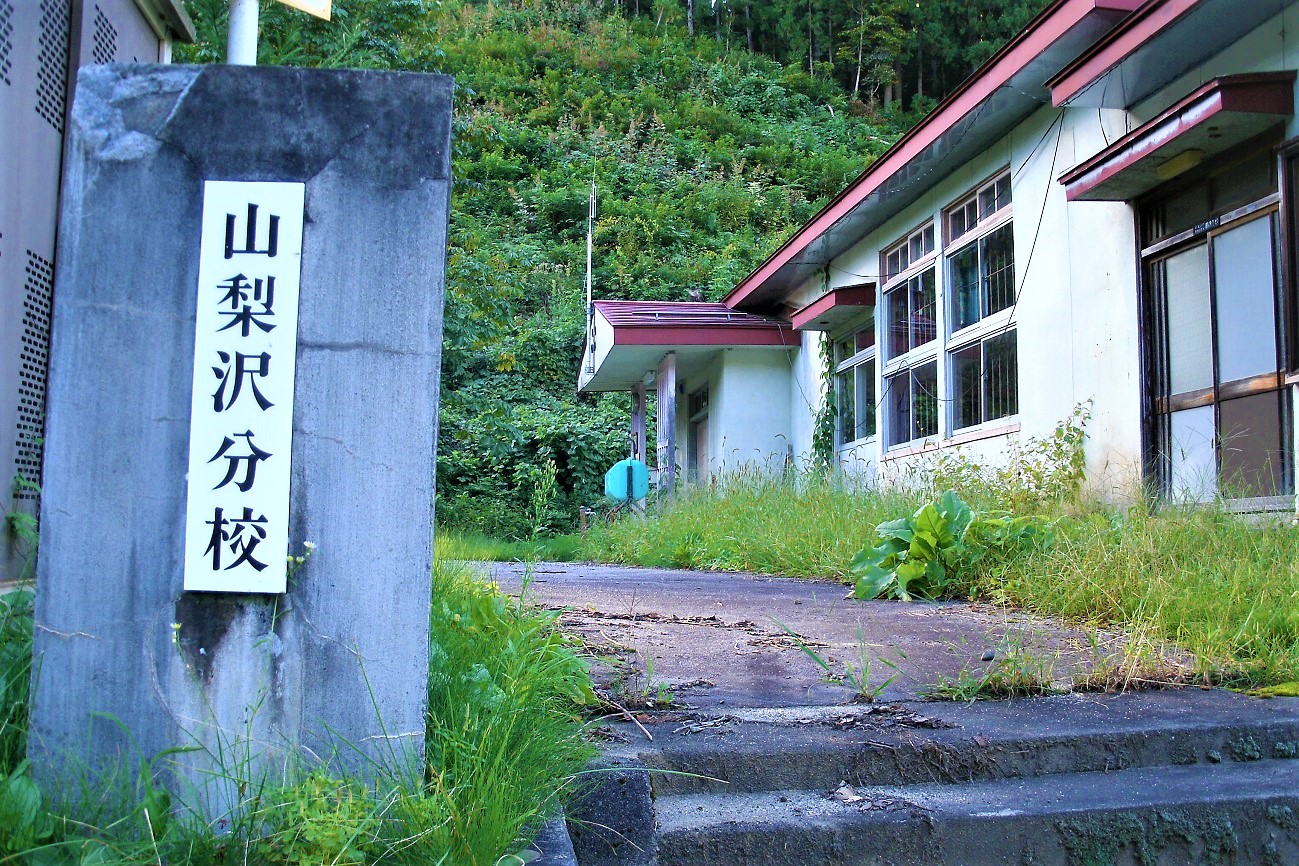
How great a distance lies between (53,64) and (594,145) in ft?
91.4

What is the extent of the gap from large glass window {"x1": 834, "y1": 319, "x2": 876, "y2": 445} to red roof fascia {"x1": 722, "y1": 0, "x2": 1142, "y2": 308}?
124 cm

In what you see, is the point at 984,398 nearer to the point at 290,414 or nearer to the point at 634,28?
the point at 290,414

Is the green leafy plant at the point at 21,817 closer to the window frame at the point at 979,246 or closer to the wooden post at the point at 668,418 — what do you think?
the window frame at the point at 979,246

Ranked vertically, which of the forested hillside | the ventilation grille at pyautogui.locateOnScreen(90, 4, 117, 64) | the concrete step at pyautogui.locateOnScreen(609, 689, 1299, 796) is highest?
the forested hillside

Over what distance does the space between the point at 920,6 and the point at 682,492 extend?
3673 centimetres

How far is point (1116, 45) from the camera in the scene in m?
5.55

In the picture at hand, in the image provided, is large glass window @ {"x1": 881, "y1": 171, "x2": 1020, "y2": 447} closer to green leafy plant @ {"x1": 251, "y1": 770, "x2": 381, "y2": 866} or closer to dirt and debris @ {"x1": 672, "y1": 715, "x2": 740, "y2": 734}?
dirt and debris @ {"x1": 672, "y1": 715, "x2": 740, "y2": 734}

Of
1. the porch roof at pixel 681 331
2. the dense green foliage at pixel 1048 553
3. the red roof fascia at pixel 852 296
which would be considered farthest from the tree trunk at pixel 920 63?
the dense green foliage at pixel 1048 553

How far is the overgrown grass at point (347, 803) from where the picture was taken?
1.75m

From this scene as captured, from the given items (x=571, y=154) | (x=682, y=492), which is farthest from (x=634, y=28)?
(x=682, y=492)

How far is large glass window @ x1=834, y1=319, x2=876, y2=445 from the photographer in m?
10.8

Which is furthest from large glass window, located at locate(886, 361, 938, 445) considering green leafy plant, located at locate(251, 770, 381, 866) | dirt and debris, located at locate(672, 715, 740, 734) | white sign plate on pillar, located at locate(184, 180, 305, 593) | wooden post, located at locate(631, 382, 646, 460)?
green leafy plant, located at locate(251, 770, 381, 866)

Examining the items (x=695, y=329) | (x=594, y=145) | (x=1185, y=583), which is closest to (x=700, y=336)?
(x=695, y=329)

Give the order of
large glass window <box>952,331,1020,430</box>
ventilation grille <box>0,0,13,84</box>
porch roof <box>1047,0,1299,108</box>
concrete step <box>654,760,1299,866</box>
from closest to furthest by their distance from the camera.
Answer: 1. concrete step <box>654,760,1299,866</box>
2. ventilation grille <box>0,0,13,84</box>
3. porch roof <box>1047,0,1299,108</box>
4. large glass window <box>952,331,1020,430</box>
